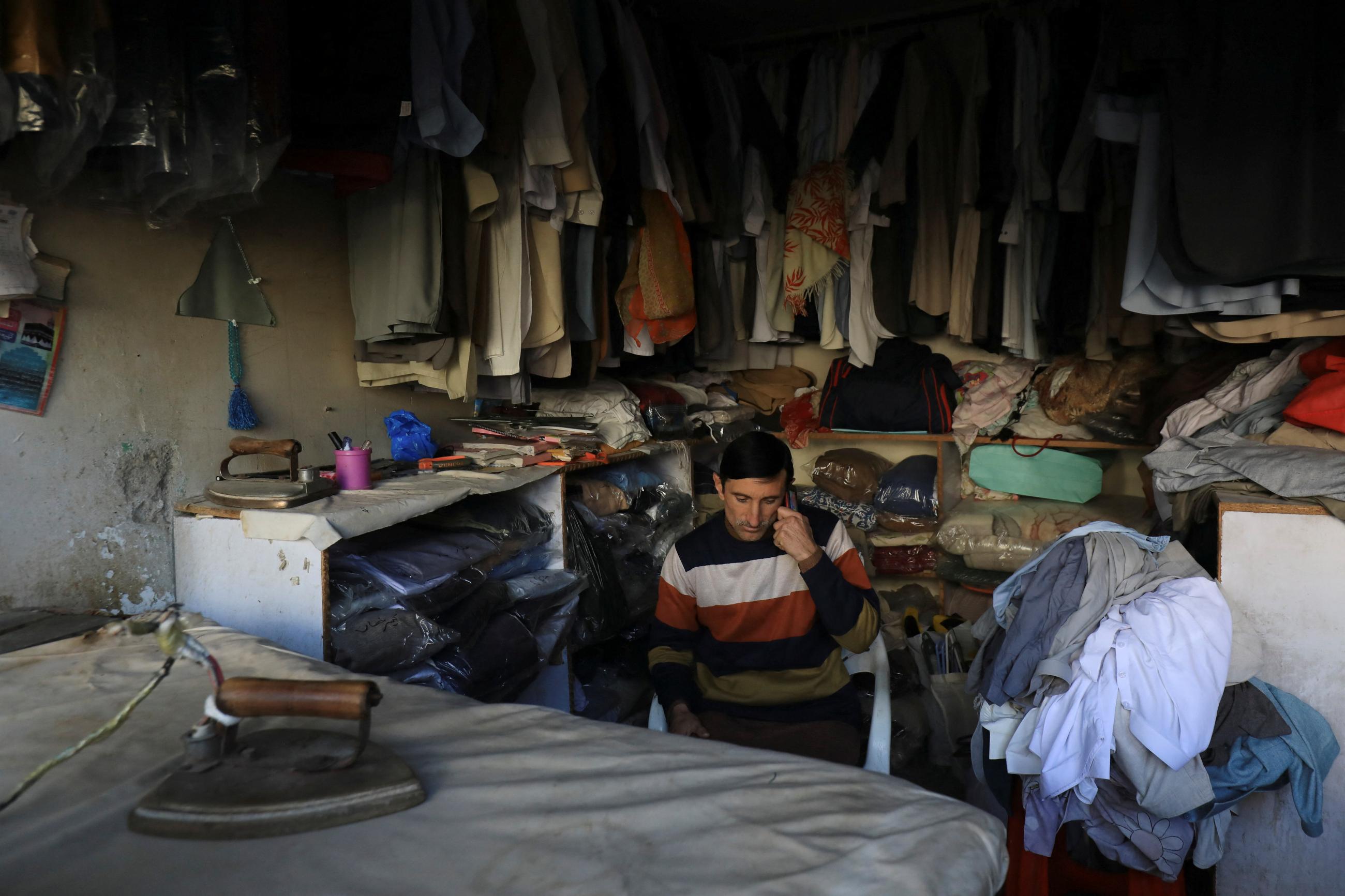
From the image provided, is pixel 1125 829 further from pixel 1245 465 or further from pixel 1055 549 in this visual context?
pixel 1245 465

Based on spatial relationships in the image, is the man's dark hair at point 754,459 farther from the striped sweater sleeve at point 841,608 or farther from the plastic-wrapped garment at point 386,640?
the plastic-wrapped garment at point 386,640

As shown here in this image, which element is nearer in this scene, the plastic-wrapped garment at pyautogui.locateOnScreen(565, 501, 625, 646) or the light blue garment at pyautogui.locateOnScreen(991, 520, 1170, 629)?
the light blue garment at pyautogui.locateOnScreen(991, 520, 1170, 629)

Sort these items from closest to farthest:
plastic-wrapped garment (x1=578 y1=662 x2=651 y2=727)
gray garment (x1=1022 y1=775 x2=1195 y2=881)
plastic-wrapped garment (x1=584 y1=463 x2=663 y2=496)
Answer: gray garment (x1=1022 y1=775 x2=1195 y2=881)
plastic-wrapped garment (x1=578 y1=662 x2=651 y2=727)
plastic-wrapped garment (x1=584 y1=463 x2=663 y2=496)

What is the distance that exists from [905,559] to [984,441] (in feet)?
2.10

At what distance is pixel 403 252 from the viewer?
2.10m

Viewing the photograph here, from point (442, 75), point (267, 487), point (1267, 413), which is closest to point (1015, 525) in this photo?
point (1267, 413)

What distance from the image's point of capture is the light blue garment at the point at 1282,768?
1.68m

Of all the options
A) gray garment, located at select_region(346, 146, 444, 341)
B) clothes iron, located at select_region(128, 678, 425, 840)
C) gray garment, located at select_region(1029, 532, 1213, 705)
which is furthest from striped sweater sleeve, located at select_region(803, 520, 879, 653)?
clothes iron, located at select_region(128, 678, 425, 840)

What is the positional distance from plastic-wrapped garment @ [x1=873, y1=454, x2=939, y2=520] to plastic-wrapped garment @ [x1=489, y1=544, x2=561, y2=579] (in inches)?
73.8

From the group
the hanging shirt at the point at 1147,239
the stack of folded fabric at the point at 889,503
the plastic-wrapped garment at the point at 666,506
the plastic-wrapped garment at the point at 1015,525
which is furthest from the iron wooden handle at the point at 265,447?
the plastic-wrapped garment at the point at 1015,525

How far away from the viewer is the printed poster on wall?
1.57m

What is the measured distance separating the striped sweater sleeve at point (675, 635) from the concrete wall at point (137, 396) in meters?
1.06

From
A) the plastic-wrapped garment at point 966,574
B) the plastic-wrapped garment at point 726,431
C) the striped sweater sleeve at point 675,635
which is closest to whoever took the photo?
the striped sweater sleeve at point 675,635

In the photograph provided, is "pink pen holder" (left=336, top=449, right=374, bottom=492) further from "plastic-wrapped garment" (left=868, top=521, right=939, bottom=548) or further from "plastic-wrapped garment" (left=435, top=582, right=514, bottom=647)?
"plastic-wrapped garment" (left=868, top=521, right=939, bottom=548)
